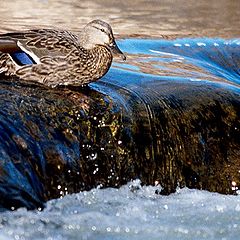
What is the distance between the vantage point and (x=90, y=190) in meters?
6.38

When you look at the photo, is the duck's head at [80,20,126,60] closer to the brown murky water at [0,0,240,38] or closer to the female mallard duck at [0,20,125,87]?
the female mallard duck at [0,20,125,87]

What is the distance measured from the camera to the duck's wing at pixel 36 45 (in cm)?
712

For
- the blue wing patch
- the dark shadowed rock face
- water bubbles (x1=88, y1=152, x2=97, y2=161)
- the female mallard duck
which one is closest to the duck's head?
the female mallard duck

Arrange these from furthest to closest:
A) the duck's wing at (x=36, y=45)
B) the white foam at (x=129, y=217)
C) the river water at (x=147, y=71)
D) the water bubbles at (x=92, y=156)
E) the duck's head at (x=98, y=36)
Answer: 1. the duck's head at (x=98, y=36)
2. the duck's wing at (x=36, y=45)
3. the water bubbles at (x=92, y=156)
4. the river water at (x=147, y=71)
5. the white foam at (x=129, y=217)

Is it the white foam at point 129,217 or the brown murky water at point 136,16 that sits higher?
the white foam at point 129,217

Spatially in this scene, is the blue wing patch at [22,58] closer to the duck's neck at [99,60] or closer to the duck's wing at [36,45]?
the duck's wing at [36,45]

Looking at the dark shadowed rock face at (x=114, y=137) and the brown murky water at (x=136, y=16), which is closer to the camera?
the dark shadowed rock face at (x=114, y=137)

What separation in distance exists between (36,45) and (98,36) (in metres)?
0.49

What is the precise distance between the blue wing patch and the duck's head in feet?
1.43

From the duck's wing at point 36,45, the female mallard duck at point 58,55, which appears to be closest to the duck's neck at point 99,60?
the female mallard duck at point 58,55

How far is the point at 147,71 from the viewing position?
27.7 ft

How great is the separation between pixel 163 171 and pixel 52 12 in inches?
275

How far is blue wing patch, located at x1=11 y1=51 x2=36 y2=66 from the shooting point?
716 centimetres

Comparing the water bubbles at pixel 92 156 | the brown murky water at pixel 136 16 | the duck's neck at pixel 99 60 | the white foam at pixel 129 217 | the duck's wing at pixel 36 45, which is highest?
the duck's wing at pixel 36 45
